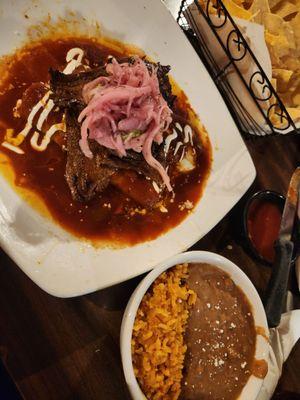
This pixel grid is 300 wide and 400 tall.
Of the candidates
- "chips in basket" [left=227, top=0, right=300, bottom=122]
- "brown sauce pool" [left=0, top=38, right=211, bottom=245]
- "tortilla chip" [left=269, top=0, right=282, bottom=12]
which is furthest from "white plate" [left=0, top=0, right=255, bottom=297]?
"tortilla chip" [left=269, top=0, right=282, bottom=12]

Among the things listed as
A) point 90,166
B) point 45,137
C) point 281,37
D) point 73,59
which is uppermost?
point 73,59

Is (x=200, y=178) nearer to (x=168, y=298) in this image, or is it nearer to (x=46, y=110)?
(x=168, y=298)

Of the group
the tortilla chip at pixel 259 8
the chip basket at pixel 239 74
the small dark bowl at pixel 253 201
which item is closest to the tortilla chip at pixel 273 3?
the tortilla chip at pixel 259 8

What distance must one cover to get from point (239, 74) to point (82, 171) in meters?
1.31

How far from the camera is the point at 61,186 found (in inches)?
91.7

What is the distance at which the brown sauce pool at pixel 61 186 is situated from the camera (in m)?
2.26

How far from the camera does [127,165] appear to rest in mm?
2398

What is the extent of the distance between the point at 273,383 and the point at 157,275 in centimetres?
108

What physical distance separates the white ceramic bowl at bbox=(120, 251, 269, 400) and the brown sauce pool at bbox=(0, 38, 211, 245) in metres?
0.29

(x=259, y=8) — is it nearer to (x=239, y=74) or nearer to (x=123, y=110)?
(x=239, y=74)

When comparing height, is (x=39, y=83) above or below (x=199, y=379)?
above

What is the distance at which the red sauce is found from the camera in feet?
8.87

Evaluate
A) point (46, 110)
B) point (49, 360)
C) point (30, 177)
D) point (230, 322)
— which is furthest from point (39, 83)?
point (230, 322)

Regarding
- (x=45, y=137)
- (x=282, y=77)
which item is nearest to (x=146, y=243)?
(x=45, y=137)
